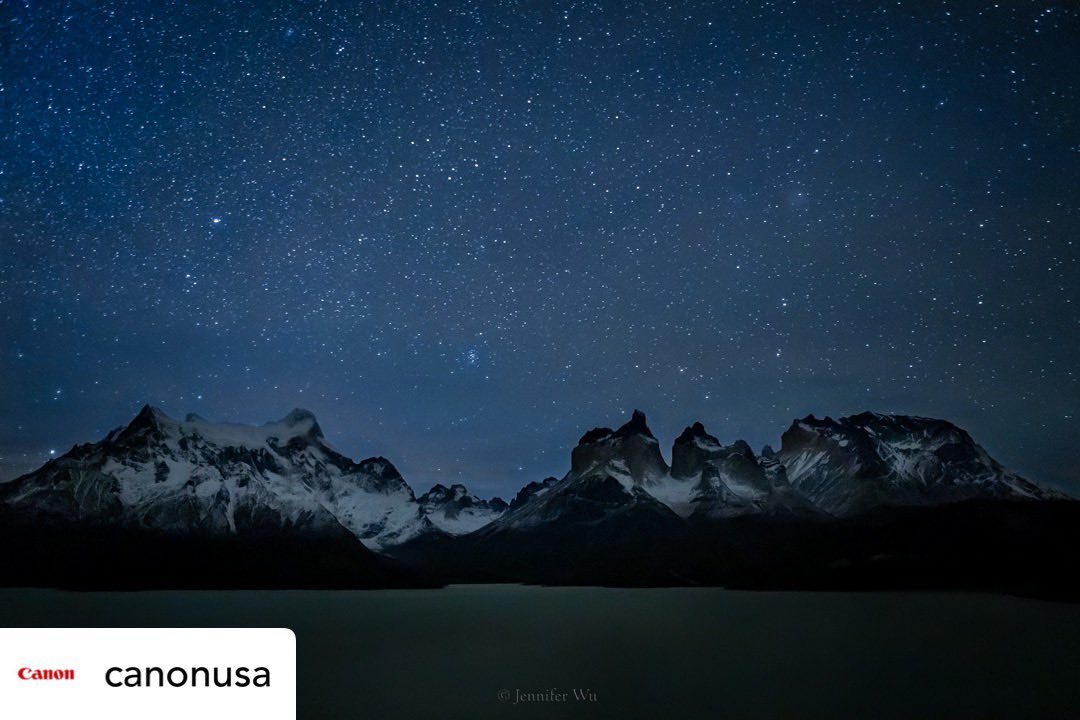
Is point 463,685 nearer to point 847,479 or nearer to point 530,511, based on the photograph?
point 847,479

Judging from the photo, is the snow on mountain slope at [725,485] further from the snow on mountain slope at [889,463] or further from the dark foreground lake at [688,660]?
the dark foreground lake at [688,660]

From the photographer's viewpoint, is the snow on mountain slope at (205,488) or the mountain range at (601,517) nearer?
the mountain range at (601,517)

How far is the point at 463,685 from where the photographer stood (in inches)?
663

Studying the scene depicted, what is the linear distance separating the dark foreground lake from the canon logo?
26.2ft

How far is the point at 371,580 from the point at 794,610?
2145 inches

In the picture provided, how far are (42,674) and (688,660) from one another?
18.2 metres

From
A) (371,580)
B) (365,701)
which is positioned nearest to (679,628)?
(365,701)

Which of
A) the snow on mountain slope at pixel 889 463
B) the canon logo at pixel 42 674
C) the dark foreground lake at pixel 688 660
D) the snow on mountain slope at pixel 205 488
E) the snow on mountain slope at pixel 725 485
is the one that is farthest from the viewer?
the snow on mountain slope at pixel 205 488

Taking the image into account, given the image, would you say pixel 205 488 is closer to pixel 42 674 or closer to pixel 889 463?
pixel 889 463

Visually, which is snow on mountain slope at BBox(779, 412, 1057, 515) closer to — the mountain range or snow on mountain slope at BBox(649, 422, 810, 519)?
the mountain range

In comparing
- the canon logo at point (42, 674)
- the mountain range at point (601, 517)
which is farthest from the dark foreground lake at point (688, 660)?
the canon logo at point (42, 674)

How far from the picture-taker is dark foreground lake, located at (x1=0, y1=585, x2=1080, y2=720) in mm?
13914

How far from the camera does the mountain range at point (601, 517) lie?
3231 centimetres

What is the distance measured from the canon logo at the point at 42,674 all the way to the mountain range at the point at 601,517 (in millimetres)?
13593
